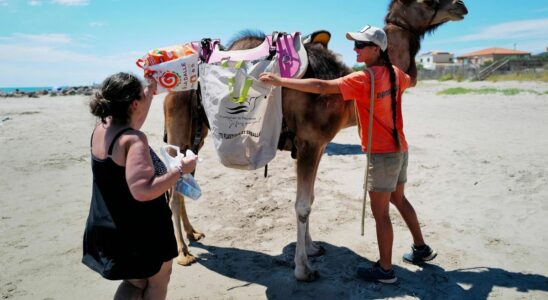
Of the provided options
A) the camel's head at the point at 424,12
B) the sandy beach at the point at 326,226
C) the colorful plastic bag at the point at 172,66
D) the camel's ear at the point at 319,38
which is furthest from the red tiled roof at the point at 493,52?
the colorful plastic bag at the point at 172,66

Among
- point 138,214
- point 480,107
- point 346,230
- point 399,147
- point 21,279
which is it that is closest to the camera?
point 138,214

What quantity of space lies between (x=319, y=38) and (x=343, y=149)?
18.1 ft

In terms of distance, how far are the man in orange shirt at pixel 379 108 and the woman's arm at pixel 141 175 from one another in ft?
4.71

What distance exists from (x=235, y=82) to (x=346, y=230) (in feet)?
8.52

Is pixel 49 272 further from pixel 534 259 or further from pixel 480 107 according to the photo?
pixel 480 107

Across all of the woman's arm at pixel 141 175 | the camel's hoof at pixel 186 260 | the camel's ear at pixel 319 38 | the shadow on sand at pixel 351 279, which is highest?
the camel's ear at pixel 319 38

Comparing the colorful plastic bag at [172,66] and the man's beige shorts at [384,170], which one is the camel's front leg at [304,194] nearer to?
the man's beige shorts at [384,170]

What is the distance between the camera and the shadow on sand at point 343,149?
884 cm

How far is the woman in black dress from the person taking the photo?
2.10 meters

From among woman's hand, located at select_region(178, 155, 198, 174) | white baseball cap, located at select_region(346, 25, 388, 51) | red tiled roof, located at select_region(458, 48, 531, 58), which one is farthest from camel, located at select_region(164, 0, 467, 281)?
red tiled roof, located at select_region(458, 48, 531, 58)

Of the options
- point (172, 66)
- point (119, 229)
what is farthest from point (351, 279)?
point (172, 66)

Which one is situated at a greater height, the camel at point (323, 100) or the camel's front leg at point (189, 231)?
the camel at point (323, 100)

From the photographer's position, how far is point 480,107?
1528 centimetres

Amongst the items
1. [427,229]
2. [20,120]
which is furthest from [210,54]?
[20,120]
